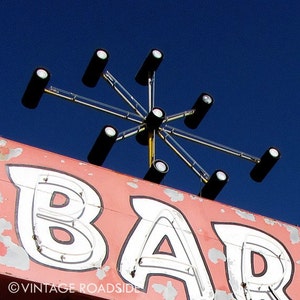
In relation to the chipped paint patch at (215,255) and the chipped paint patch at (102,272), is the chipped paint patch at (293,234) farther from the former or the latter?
the chipped paint patch at (102,272)

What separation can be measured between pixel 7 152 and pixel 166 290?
202cm

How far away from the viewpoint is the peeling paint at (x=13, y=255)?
647 centimetres

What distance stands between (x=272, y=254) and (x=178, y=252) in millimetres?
1193

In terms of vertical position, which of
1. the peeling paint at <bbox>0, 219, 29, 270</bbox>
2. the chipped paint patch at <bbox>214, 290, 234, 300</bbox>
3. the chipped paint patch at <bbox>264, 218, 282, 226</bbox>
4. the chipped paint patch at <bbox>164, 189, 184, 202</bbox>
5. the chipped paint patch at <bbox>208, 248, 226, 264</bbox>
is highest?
the chipped paint patch at <bbox>264, 218, 282, 226</bbox>

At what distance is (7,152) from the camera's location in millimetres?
7531

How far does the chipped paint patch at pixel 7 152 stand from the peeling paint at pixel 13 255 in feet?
2.92

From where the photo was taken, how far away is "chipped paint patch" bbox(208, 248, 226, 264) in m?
7.74

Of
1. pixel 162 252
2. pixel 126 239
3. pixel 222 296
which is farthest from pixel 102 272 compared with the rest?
pixel 222 296

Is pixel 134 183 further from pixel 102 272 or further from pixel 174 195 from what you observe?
pixel 102 272

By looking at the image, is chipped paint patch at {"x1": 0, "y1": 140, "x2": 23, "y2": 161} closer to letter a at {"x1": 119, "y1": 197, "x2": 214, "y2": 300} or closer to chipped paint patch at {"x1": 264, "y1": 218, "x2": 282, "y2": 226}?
letter a at {"x1": 119, "y1": 197, "x2": 214, "y2": 300}

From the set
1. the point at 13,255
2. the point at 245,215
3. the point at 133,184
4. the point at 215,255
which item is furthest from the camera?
the point at 245,215

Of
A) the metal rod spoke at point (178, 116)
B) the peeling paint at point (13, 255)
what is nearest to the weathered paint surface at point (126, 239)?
the peeling paint at point (13, 255)

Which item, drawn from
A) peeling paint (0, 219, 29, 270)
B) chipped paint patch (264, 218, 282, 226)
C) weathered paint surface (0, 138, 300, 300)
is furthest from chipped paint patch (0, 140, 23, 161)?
chipped paint patch (264, 218, 282, 226)

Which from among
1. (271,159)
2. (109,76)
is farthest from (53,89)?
(271,159)
